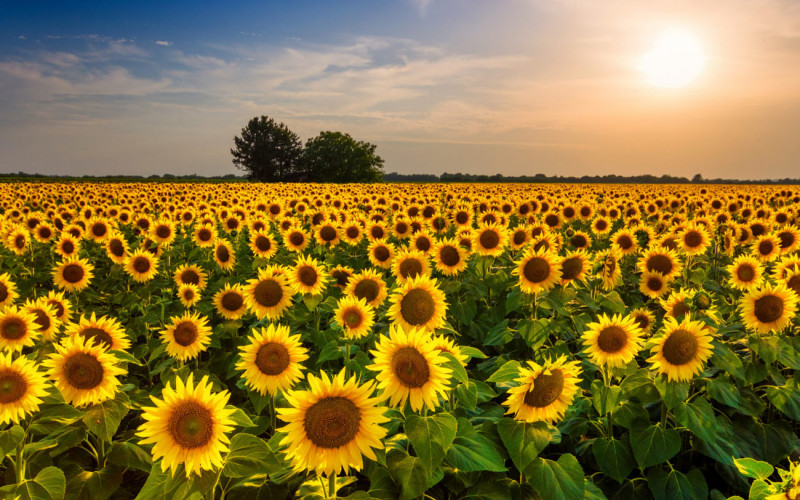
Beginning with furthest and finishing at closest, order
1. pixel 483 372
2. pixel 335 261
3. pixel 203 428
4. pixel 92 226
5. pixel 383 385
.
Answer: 1. pixel 92 226
2. pixel 335 261
3. pixel 483 372
4. pixel 383 385
5. pixel 203 428

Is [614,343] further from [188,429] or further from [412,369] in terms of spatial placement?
[188,429]

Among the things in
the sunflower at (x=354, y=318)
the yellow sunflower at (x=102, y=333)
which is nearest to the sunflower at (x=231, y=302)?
the yellow sunflower at (x=102, y=333)

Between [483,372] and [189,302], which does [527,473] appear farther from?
[189,302]

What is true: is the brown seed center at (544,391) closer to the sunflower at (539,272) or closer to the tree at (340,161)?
the sunflower at (539,272)

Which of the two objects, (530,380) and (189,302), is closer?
(530,380)

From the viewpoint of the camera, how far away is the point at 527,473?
2.81m

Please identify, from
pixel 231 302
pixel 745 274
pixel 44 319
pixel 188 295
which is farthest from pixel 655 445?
pixel 188 295

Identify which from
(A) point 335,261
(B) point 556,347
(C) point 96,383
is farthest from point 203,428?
(A) point 335,261

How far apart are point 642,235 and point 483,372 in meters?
8.57

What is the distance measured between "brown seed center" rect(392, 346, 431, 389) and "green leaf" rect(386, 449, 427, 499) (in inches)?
15.8

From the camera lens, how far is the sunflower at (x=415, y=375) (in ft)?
8.86

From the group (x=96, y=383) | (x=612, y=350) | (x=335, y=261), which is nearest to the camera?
(x=96, y=383)

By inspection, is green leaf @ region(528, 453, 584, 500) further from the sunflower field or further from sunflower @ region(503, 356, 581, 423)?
sunflower @ region(503, 356, 581, 423)

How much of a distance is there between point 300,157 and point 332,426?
98.9m
